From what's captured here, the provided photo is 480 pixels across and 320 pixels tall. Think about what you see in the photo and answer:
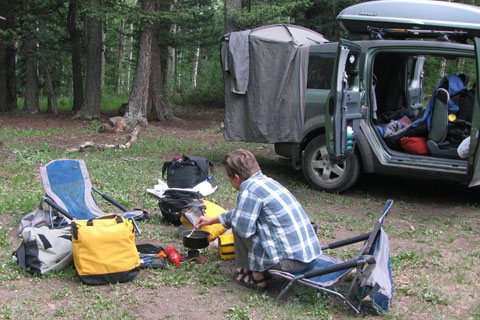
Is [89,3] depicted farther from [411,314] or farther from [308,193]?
[411,314]

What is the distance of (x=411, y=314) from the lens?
350cm

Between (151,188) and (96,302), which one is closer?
(96,302)

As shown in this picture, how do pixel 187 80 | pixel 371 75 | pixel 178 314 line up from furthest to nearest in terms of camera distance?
pixel 187 80, pixel 371 75, pixel 178 314

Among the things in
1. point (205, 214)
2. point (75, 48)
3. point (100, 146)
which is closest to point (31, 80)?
point (75, 48)

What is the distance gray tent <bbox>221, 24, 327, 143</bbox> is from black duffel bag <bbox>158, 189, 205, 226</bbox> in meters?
2.24

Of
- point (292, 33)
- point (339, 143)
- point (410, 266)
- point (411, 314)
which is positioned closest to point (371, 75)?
point (339, 143)

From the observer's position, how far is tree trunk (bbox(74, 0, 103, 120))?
13352 millimetres

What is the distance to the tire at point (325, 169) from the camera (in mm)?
6750

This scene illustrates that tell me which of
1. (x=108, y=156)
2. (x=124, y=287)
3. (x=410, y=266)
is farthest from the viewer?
(x=108, y=156)

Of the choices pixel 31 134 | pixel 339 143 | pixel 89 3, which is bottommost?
pixel 31 134

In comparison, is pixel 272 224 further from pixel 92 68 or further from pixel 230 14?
pixel 92 68

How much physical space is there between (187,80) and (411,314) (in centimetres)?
2980

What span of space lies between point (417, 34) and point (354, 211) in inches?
98.0

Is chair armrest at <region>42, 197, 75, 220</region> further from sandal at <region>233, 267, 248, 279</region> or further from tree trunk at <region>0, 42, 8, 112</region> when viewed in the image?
tree trunk at <region>0, 42, 8, 112</region>
